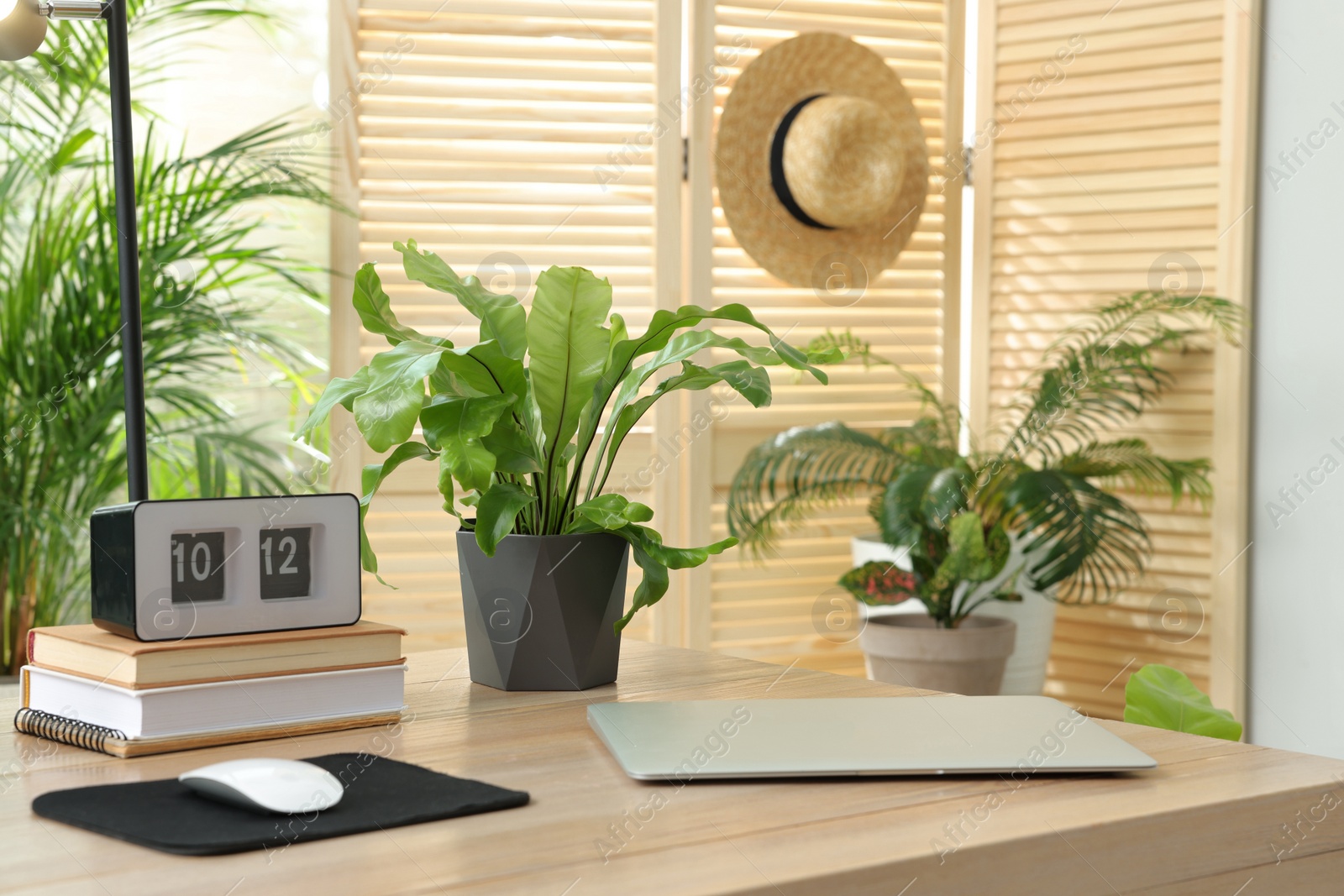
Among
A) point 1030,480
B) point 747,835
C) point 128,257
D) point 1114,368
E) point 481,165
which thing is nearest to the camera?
point 747,835

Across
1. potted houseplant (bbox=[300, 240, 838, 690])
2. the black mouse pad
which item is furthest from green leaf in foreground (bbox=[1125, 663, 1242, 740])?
the black mouse pad

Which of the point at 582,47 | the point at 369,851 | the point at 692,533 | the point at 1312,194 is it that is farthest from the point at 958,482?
the point at 369,851

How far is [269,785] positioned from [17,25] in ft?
2.29

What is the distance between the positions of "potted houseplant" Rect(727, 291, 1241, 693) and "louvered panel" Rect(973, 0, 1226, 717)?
67 mm

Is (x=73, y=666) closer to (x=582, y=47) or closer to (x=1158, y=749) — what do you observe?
(x=1158, y=749)

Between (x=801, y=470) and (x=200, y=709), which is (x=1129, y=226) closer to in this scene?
(x=801, y=470)

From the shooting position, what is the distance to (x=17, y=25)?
1031 mm

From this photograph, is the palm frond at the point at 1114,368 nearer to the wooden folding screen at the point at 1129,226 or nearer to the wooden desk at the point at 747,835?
the wooden folding screen at the point at 1129,226

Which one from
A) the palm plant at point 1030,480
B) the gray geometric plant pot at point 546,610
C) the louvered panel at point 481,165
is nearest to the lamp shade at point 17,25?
the gray geometric plant pot at point 546,610

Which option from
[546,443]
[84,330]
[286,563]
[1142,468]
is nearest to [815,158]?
[1142,468]

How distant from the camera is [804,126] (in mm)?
2938

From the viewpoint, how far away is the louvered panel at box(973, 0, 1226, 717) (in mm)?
2732

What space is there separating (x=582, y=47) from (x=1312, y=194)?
5.08 feet

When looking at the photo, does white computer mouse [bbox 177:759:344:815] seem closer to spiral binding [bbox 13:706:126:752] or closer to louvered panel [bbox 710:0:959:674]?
spiral binding [bbox 13:706:126:752]
